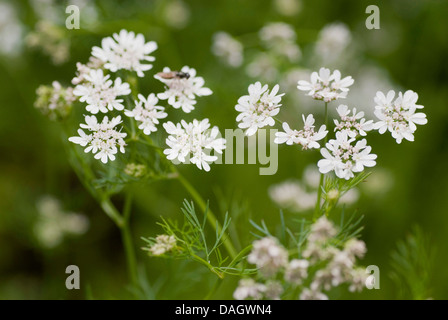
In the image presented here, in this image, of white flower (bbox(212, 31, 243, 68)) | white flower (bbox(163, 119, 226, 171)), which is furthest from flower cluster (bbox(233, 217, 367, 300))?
white flower (bbox(212, 31, 243, 68))

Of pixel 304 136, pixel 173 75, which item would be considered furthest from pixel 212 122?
pixel 304 136

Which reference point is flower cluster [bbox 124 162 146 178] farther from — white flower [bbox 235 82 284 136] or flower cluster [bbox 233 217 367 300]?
flower cluster [bbox 233 217 367 300]

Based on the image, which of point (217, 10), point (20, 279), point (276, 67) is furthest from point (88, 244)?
point (217, 10)

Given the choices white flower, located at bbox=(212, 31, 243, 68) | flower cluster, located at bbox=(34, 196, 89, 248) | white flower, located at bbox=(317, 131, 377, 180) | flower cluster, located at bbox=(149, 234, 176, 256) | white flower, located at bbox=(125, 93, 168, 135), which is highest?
white flower, located at bbox=(212, 31, 243, 68)

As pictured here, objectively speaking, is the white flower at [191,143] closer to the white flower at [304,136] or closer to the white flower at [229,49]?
the white flower at [304,136]

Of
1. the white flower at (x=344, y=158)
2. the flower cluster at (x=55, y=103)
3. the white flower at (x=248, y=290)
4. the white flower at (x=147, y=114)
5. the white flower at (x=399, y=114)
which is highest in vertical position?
the flower cluster at (x=55, y=103)

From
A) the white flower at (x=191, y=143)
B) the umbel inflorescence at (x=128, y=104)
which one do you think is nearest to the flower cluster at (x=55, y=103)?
the umbel inflorescence at (x=128, y=104)
